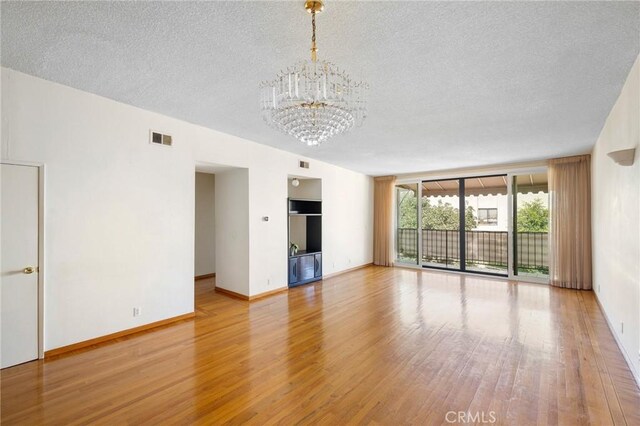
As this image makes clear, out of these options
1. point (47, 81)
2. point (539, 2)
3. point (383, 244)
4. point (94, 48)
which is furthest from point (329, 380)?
point (383, 244)

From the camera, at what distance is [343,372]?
8.54 ft

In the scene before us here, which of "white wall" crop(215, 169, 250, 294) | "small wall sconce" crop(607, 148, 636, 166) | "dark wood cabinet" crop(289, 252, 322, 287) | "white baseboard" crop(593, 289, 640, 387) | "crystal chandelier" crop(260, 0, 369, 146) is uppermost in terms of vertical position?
"crystal chandelier" crop(260, 0, 369, 146)

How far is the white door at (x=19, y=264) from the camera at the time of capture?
2.65 metres

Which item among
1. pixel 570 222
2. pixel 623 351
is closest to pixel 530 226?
pixel 570 222

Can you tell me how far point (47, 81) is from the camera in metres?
2.83

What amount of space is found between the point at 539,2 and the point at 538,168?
5.58 meters

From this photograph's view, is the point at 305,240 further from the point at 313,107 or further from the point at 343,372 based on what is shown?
the point at 313,107

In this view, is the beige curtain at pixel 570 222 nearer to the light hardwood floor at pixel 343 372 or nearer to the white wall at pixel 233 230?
the light hardwood floor at pixel 343 372

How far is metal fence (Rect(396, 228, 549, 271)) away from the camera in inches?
249

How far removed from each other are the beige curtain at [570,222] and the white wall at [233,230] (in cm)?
604

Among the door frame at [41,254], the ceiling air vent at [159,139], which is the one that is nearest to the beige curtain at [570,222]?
the ceiling air vent at [159,139]

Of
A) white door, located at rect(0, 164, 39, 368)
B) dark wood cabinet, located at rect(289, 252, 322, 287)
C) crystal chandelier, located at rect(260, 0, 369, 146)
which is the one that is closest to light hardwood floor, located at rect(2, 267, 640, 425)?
white door, located at rect(0, 164, 39, 368)

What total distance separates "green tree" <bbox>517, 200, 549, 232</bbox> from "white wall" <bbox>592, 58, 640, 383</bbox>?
1.99m

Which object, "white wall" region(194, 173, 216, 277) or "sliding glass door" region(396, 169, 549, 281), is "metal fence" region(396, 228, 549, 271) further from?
"white wall" region(194, 173, 216, 277)
